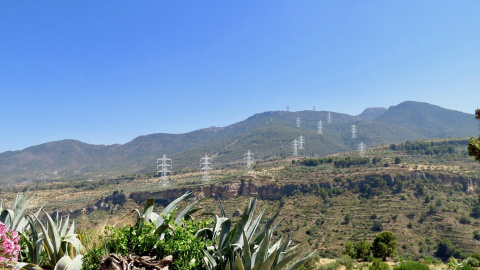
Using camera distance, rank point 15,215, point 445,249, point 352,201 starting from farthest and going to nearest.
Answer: point 352,201, point 445,249, point 15,215

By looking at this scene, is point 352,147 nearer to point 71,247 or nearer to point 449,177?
point 449,177

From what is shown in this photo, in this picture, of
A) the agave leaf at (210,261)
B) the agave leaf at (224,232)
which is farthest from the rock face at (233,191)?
the agave leaf at (210,261)

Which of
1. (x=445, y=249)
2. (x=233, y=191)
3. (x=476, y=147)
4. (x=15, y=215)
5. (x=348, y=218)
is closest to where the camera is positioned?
(x=15, y=215)

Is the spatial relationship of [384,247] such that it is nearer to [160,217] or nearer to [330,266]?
[330,266]

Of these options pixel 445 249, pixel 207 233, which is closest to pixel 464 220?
pixel 445 249

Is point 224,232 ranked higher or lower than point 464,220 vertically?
higher

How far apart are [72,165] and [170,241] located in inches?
9013

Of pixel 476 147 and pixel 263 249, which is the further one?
pixel 476 147

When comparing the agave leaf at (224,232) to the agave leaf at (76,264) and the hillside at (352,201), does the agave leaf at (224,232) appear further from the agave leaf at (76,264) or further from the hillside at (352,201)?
the hillside at (352,201)

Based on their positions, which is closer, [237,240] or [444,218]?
[237,240]

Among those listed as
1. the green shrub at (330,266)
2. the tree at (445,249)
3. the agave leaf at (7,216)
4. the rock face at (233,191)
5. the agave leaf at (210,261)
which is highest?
the agave leaf at (7,216)

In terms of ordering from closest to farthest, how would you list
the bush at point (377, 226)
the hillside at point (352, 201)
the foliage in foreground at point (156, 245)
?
1. the foliage in foreground at point (156, 245)
2. the hillside at point (352, 201)
3. the bush at point (377, 226)

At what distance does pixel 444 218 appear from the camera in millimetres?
33844

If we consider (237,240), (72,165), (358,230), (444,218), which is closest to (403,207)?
(444,218)
